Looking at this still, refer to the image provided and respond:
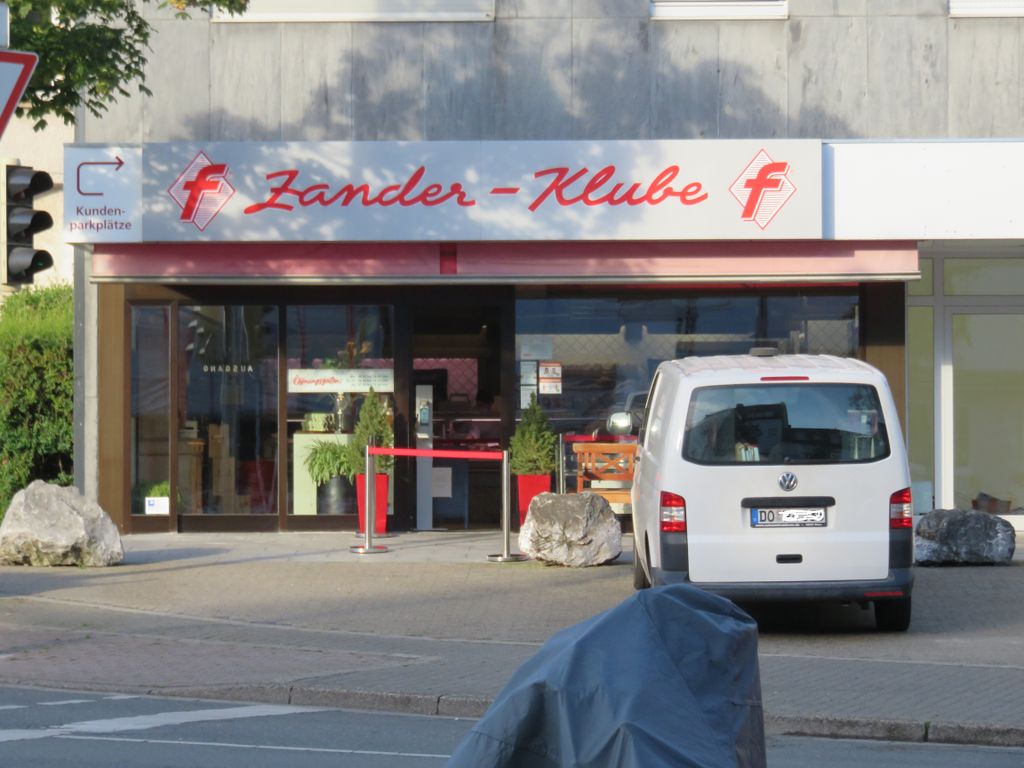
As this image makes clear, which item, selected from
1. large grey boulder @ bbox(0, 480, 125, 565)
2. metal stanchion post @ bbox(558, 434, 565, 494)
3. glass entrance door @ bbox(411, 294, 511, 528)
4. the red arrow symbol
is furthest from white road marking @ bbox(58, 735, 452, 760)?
glass entrance door @ bbox(411, 294, 511, 528)

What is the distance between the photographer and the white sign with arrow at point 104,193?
15.7 metres

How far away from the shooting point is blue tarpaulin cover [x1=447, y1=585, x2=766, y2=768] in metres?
3.23

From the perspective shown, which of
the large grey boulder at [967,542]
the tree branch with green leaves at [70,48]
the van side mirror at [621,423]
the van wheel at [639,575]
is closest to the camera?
the van wheel at [639,575]

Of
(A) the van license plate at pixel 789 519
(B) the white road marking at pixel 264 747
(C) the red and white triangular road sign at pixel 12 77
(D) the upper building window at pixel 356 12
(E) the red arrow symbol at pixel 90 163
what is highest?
(D) the upper building window at pixel 356 12

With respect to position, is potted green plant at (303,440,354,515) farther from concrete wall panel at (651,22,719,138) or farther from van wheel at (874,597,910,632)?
van wheel at (874,597,910,632)

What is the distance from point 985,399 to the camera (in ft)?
58.1

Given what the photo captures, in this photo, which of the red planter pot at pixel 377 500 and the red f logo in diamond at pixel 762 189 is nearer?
the red f logo in diamond at pixel 762 189

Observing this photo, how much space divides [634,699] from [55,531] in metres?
11.9

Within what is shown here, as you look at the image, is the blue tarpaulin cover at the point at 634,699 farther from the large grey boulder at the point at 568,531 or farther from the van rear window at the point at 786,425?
the large grey boulder at the point at 568,531

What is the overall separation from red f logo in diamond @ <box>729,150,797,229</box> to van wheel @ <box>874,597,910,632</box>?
5.76 meters

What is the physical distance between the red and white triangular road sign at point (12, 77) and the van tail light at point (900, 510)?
6.42 metres

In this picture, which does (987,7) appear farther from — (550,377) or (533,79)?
(550,377)

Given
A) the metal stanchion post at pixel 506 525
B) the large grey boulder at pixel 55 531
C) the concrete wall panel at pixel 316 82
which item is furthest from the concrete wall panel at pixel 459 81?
the large grey boulder at pixel 55 531

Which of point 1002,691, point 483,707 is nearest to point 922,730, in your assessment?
point 1002,691
